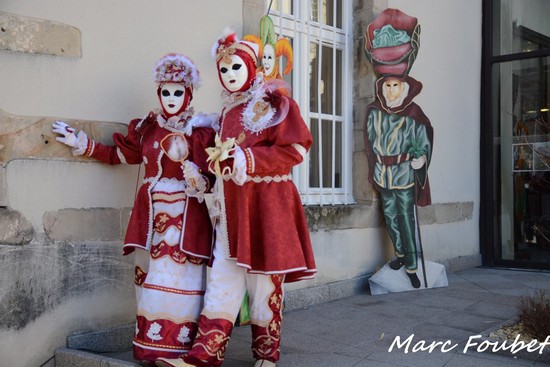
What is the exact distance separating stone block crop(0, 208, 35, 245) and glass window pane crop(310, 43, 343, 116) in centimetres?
286

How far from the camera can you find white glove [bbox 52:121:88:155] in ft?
11.5

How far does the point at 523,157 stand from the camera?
23.4ft

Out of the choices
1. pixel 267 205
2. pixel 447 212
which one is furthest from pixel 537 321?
pixel 447 212

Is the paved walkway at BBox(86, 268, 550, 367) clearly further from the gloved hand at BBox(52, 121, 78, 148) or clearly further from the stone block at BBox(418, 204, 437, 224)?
the gloved hand at BBox(52, 121, 78, 148)

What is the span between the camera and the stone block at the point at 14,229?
3312mm

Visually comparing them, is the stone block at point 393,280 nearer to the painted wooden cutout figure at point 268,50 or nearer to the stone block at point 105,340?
the painted wooden cutout figure at point 268,50

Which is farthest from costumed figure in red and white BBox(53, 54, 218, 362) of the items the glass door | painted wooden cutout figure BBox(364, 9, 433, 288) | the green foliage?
the glass door

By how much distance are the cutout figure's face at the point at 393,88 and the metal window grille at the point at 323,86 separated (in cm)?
35

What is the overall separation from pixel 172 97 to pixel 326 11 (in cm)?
271

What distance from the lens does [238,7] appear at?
15.1 ft

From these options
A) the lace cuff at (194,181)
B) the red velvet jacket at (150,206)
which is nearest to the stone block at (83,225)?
the red velvet jacket at (150,206)

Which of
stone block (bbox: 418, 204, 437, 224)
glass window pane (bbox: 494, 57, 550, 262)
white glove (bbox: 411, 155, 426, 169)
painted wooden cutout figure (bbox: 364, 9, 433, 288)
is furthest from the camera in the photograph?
glass window pane (bbox: 494, 57, 550, 262)

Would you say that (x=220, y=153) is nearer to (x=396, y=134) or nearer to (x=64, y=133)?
(x=64, y=133)

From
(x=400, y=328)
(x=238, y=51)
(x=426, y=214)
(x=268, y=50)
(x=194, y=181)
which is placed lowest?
(x=400, y=328)
